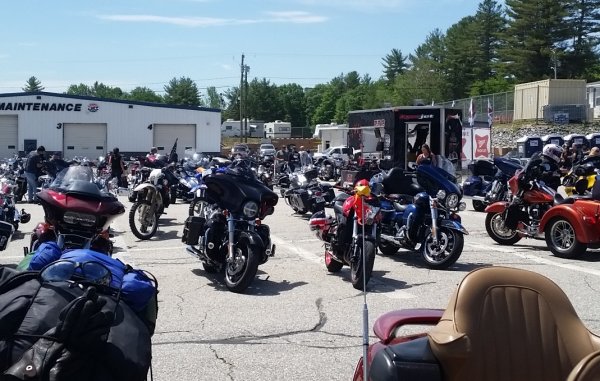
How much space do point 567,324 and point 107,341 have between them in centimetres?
204

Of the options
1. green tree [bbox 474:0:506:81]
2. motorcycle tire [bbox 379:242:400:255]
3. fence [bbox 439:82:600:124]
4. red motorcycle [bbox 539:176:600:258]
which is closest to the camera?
red motorcycle [bbox 539:176:600:258]

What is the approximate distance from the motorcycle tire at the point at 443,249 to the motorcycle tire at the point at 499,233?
2654mm

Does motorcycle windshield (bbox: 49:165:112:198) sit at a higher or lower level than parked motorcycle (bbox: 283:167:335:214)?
higher

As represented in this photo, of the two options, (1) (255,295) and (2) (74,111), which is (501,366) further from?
(2) (74,111)

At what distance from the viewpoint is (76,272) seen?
356 cm

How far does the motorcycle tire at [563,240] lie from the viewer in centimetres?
1052

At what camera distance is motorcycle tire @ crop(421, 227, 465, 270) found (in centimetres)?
960

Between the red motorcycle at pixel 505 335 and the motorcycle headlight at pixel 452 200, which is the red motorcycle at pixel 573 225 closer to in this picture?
the motorcycle headlight at pixel 452 200

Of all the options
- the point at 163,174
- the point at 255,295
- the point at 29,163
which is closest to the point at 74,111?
the point at 29,163

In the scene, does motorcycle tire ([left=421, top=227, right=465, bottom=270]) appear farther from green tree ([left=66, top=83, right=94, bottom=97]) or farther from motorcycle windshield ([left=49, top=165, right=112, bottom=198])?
green tree ([left=66, top=83, right=94, bottom=97])

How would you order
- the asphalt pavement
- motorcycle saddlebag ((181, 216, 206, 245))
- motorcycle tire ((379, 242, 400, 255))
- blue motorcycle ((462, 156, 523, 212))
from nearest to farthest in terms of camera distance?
1. the asphalt pavement
2. motorcycle saddlebag ((181, 216, 206, 245))
3. motorcycle tire ((379, 242, 400, 255))
4. blue motorcycle ((462, 156, 523, 212))

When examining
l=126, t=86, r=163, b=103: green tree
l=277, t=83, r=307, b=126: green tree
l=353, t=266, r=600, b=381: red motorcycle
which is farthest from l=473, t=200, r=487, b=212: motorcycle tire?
l=126, t=86, r=163, b=103: green tree

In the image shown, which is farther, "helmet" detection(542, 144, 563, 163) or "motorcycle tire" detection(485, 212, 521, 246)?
"helmet" detection(542, 144, 563, 163)

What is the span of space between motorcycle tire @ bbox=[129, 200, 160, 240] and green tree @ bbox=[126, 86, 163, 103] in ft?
452
